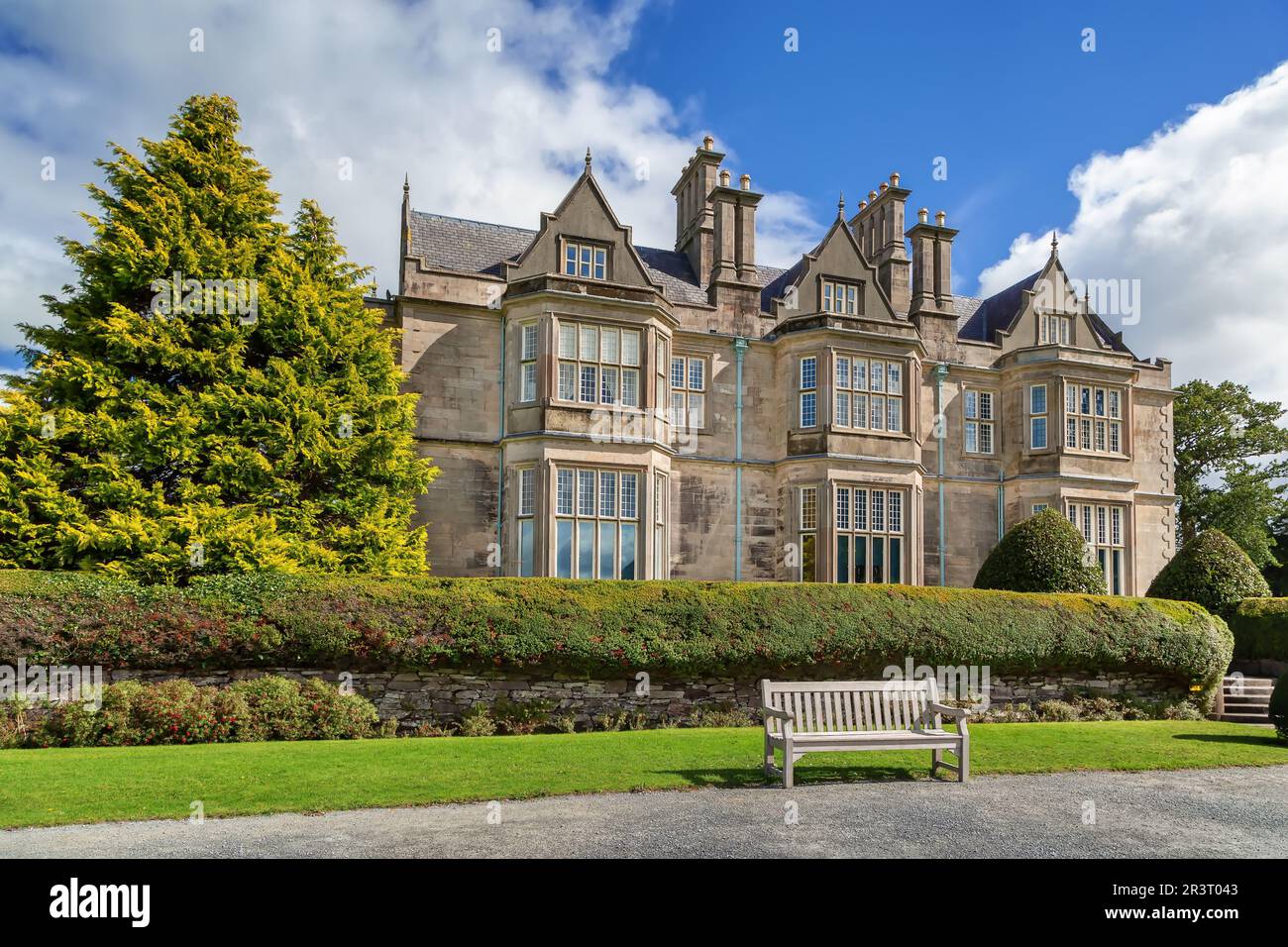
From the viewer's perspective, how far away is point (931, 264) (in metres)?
28.2

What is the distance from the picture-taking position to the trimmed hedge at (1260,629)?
2223 cm

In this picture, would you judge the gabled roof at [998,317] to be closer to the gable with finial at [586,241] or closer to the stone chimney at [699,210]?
the stone chimney at [699,210]

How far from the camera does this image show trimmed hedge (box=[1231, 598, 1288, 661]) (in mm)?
22234

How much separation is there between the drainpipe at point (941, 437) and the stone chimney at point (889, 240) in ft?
7.47

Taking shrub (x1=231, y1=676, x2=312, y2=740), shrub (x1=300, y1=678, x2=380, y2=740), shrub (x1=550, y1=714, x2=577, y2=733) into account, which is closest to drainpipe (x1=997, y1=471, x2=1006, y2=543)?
shrub (x1=550, y1=714, x2=577, y2=733)

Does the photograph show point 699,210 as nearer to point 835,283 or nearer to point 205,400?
point 835,283

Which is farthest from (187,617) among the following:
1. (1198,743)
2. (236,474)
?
(1198,743)

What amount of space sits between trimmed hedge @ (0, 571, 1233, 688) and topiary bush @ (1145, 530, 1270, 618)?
3.74 meters

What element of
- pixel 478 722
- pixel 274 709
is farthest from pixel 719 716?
pixel 274 709

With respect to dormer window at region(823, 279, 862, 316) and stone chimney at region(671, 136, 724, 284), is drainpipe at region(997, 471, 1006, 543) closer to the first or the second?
dormer window at region(823, 279, 862, 316)

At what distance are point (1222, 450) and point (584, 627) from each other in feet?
139

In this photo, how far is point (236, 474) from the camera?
17125mm

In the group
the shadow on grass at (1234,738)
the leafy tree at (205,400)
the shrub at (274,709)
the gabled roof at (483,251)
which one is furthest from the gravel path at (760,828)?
the gabled roof at (483,251)
